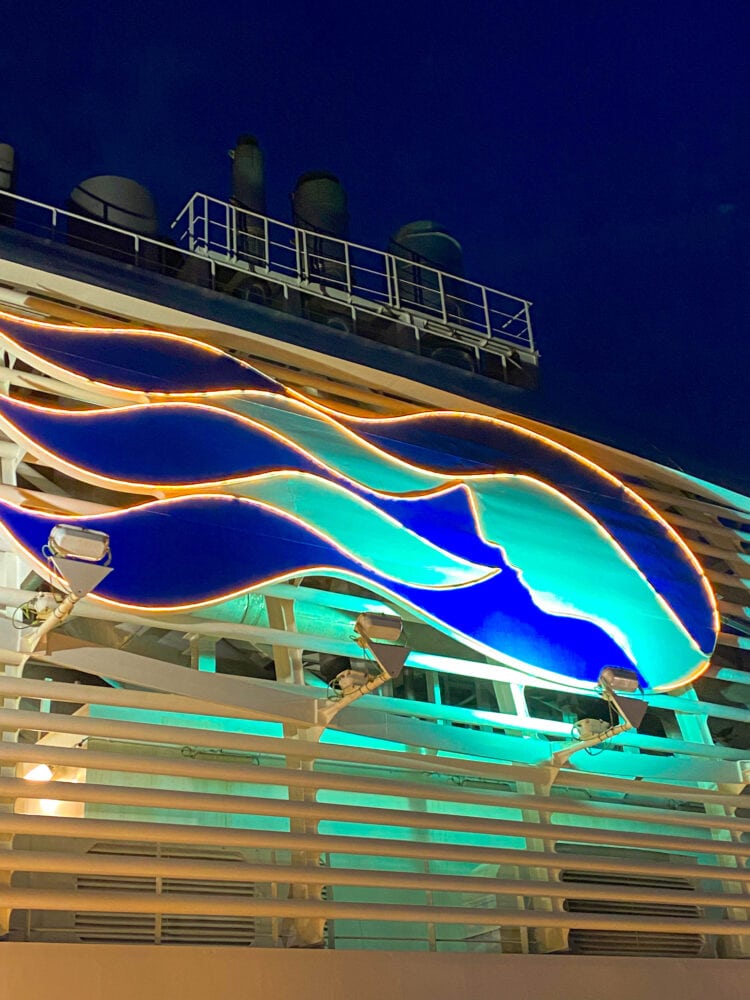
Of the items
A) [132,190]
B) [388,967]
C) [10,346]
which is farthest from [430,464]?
[132,190]

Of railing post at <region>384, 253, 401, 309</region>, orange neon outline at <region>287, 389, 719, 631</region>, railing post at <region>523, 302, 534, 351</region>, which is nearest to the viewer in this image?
orange neon outline at <region>287, 389, 719, 631</region>

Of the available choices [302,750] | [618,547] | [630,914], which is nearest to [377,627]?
[302,750]

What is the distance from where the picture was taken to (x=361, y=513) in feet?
30.5

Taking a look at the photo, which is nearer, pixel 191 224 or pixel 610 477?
pixel 610 477

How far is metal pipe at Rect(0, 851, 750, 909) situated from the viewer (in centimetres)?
646

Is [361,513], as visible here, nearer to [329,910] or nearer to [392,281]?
[329,910]

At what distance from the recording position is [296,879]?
725cm

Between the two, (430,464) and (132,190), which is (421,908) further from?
(132,190)

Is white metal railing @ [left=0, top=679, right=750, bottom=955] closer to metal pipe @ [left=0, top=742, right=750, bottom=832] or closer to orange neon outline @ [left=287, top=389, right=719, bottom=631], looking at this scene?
metal pipe @ [left=0, top=742, right=750, bottom=832]

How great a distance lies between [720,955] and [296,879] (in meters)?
4.35

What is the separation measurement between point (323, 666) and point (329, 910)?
16.4 feet

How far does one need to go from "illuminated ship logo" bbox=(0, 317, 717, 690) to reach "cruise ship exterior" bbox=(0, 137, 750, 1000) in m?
0.03

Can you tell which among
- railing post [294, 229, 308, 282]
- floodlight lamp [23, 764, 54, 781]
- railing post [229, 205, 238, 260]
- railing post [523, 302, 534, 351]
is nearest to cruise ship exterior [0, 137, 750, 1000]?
floodlight lamp [23, 764, 54, 781]

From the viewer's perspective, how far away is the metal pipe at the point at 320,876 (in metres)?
6.46
